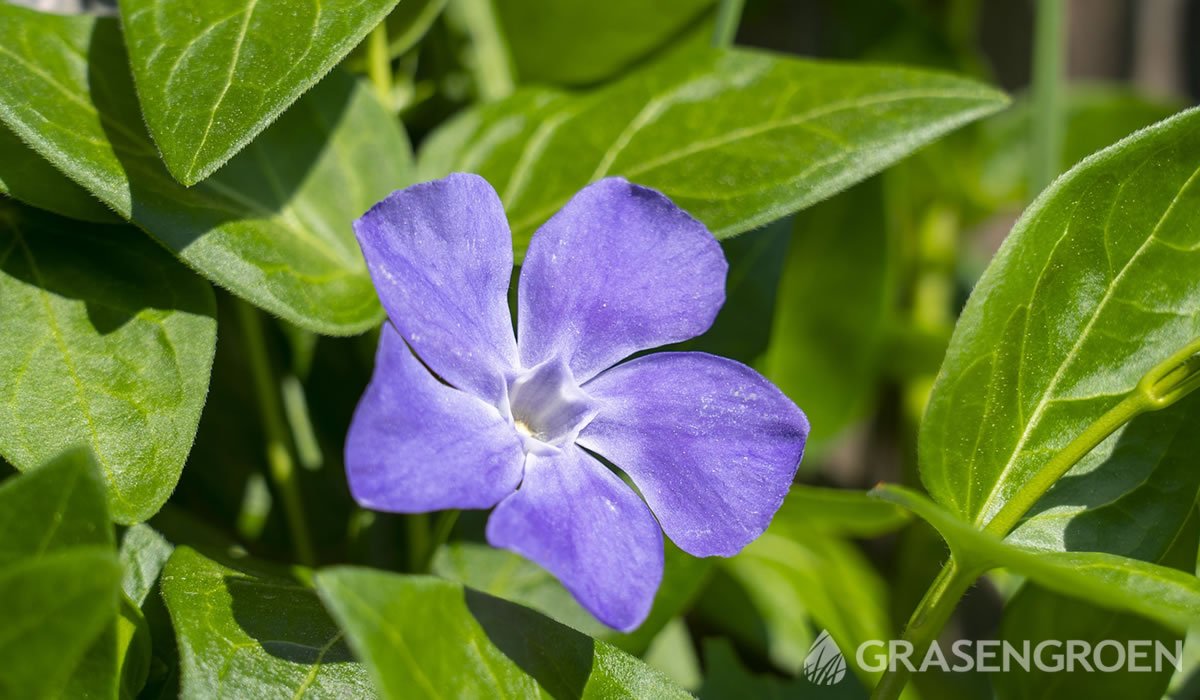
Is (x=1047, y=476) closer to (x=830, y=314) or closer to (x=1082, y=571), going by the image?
(x=1082, y=571)

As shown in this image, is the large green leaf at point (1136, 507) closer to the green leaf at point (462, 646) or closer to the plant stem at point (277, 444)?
the green leaf at point (462, 646)

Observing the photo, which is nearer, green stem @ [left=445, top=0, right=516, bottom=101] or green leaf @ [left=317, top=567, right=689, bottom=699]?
green leaf @ [left=317, top=567, right=689, bottom=699]

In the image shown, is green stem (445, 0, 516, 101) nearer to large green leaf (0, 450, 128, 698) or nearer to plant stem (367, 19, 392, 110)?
plant stem (367, 19, 392, 110)

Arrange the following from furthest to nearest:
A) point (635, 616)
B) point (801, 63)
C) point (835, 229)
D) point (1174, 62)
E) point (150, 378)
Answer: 1. point (1174, 62)
2. point (835, 229)
3. point (801, 63)
4. point (150, 378)
5. point (635, 616)

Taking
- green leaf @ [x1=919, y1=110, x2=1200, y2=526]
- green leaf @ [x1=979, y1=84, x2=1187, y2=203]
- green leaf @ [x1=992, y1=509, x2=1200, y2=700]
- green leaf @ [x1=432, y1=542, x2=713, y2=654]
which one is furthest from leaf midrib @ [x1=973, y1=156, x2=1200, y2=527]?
green leaf @ [x1=979, y1=84, x2=1187, y2=203]

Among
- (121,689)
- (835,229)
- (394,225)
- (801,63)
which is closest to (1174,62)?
(835,229)

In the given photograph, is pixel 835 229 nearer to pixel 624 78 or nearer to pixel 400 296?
pixel 624 78
